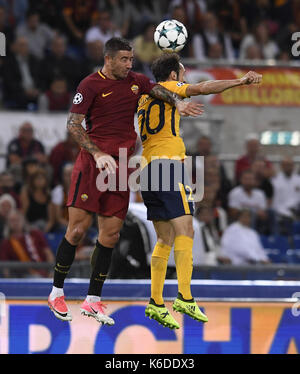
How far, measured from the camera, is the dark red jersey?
7910mm

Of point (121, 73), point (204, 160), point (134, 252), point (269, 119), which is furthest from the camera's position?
point (269, 119)

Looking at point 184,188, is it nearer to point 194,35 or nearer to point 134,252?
point 134,252

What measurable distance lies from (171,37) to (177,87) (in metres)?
0.51

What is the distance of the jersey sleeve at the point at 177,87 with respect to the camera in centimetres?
789

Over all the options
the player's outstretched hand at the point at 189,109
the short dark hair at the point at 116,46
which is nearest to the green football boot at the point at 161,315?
the player's outstretched hand at the point at 189,109

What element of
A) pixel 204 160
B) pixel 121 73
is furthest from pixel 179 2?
pixel 121 73

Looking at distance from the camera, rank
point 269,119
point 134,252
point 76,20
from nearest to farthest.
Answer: point 134,252 → point 269,119 → point 76,20

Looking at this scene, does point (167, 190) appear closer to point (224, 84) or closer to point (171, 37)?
point (224, 84)

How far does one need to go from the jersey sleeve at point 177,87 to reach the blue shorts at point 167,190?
0.58 meters

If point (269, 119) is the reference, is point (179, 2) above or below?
Answer: above

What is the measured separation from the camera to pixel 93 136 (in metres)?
8.04

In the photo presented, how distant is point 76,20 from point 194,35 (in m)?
1.98

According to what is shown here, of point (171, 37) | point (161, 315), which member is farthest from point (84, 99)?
point (161, 315)

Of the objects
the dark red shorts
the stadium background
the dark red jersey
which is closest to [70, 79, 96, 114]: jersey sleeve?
the dark red jersey
